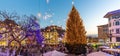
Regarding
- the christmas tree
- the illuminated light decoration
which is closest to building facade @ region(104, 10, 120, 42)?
the illuminated light decoration

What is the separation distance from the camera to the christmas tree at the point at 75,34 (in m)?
28.5

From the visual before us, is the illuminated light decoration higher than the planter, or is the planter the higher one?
the illuminated light decoration

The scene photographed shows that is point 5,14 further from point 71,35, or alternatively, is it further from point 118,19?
point 118,19

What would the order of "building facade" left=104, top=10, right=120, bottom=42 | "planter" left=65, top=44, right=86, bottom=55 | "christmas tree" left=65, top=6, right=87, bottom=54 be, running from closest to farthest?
1. "planter" left=65, top=44, right=86, bottom=55
2. "christmas tree" left=65, top=6, right=87, bottom=54
3. "building facade" left=104, top=10, right=120, bottom=42

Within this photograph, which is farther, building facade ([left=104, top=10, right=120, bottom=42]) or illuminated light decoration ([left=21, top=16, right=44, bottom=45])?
building facade ([left=104, top=10, right=120, bottom=42])

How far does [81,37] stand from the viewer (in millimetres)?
28578

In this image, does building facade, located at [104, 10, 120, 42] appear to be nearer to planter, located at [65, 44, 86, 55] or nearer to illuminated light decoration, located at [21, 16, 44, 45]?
illuminated light decoration, located at [21, 16, 44, 45]

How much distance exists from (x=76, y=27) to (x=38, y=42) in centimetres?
1222

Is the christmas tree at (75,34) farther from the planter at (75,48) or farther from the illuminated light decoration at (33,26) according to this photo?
the illuminated light decoration at (33,26)

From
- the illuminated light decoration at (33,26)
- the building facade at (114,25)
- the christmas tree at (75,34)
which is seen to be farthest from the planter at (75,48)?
the building facade at (114,25)

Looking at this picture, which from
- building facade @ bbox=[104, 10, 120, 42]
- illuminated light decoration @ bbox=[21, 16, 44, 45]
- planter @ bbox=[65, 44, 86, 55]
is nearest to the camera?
planter @ bbox=[65, 44, 86, 55]

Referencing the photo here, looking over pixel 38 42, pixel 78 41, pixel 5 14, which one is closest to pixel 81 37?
pixel 78 41

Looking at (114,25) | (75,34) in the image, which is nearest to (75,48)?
(75,34)

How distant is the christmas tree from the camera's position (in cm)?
2847
